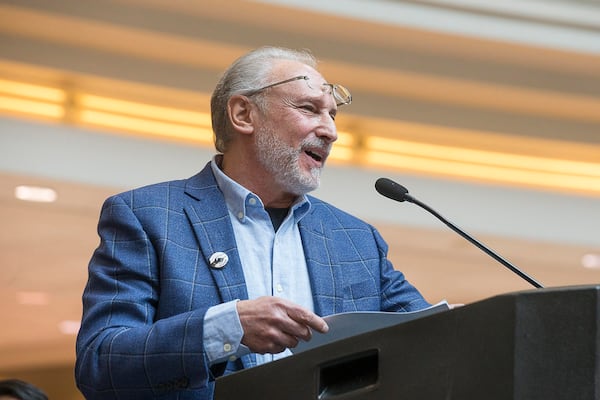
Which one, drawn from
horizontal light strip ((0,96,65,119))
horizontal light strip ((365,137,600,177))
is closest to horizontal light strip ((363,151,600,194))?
horizontal light strip ((365,137,600,177))

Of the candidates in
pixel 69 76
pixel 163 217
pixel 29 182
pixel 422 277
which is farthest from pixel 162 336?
pixel 422 277

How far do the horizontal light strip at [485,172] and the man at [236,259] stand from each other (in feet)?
16.6

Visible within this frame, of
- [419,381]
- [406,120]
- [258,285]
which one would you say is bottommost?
[419,381]

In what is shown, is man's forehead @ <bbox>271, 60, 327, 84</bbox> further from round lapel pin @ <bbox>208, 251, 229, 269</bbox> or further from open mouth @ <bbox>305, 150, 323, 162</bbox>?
round lapel pin @ <bbox>208, 251, 229, 269</bbox>

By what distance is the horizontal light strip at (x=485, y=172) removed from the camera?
7.89 metres

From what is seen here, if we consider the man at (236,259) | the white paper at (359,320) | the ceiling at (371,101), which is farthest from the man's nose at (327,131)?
the ceiling at (371,101)

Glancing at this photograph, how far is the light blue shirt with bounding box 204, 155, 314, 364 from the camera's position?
2.42 metres

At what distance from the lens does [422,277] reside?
8.69m

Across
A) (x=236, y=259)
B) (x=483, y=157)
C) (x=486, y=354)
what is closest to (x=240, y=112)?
(x=236, y=259)

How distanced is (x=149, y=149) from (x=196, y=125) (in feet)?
2.15

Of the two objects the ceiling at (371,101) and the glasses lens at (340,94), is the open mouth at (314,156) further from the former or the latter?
the ceiling at (371,101)

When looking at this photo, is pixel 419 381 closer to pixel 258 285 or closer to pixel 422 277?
pixel 258 285

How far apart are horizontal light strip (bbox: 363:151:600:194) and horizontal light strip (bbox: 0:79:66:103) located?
212 cm

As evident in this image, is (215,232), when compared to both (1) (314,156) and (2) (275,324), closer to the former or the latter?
(1) (314,156)
